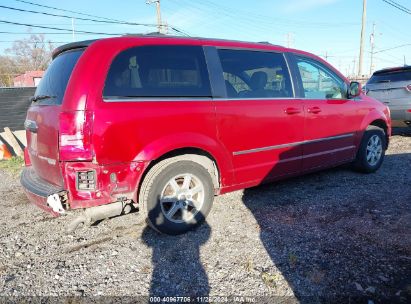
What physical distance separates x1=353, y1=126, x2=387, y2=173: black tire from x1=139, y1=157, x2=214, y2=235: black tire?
9.99 feet

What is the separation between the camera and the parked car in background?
315 inches

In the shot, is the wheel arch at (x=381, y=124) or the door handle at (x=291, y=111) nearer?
the door handle at (x=291, y=111)

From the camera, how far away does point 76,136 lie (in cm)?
283

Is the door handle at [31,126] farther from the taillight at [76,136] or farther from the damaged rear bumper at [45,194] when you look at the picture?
the taillight at [76,136]

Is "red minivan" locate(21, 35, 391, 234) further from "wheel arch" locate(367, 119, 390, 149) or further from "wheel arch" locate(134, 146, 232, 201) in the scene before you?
"wheel arch" locate(367, 119, 390, 149)

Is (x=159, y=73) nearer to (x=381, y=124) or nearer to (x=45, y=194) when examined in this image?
(x=45, y=194)

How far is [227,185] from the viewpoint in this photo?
3.79m

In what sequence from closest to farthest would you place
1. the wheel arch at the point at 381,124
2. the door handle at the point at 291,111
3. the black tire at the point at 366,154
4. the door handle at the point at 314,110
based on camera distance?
the door handle at the point at 291,111 < the door handle at the point at 314,110 < the black tire at the point at 366,154 < the wheel arch at the point at 381,124

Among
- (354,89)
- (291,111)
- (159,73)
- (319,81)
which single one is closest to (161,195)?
(159,73)

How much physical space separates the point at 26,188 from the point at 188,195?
1639mm

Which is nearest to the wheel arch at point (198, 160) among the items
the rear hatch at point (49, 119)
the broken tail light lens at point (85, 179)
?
the broken tail light lens at point (85, 179)

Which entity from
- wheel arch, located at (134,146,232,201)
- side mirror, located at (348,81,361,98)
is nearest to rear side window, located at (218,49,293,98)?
wheel arch, located at (134,146,232,201)

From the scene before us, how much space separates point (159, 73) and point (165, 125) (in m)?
0.52

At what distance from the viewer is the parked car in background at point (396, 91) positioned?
801 centimetres
